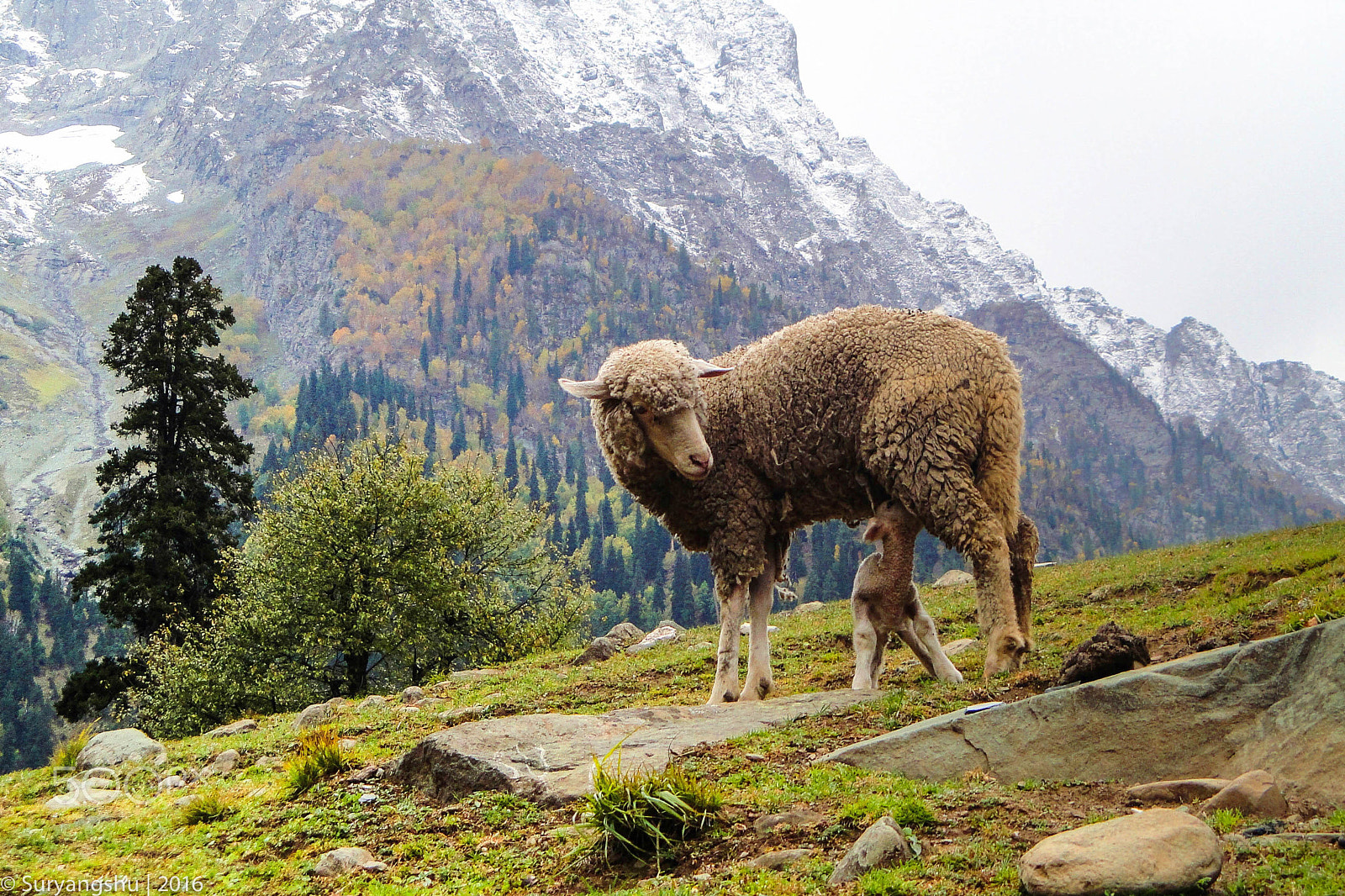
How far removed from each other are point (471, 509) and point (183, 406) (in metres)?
9.83

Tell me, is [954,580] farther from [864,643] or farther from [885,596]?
[885,596]

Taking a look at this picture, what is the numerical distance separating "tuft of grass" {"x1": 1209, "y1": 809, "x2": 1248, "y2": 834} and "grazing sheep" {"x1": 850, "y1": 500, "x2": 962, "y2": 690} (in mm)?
4593

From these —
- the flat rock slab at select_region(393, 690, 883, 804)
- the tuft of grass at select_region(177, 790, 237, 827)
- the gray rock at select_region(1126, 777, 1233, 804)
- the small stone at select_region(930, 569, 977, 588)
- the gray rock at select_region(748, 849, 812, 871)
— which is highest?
Result: the gray rock at select_region(1126, 777, 1233, 804)

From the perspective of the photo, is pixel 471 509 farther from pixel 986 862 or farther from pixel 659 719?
pixel 986 862

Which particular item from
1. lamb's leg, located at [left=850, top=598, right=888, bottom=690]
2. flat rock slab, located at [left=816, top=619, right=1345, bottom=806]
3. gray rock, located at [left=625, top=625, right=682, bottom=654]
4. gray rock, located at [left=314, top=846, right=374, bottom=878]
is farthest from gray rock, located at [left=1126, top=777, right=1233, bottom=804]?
gray rock, located at [left=625, top=625, right=682, bottom=654]

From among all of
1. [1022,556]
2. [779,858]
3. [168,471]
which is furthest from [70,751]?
[168,471]

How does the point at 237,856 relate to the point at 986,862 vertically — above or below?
below

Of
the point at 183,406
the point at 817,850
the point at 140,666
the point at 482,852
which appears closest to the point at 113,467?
the point at 183,406

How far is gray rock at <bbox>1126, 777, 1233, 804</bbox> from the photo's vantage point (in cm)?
637

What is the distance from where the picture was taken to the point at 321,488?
1185 inches

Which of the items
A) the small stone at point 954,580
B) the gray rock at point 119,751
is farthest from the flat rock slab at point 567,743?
the small stone at point 954,580

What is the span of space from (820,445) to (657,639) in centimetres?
1244

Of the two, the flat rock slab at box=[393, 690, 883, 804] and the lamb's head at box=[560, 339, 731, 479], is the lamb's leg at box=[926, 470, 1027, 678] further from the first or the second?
the lamb's head at box=[560, 339, 731, 479]

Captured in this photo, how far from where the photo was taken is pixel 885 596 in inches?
414
